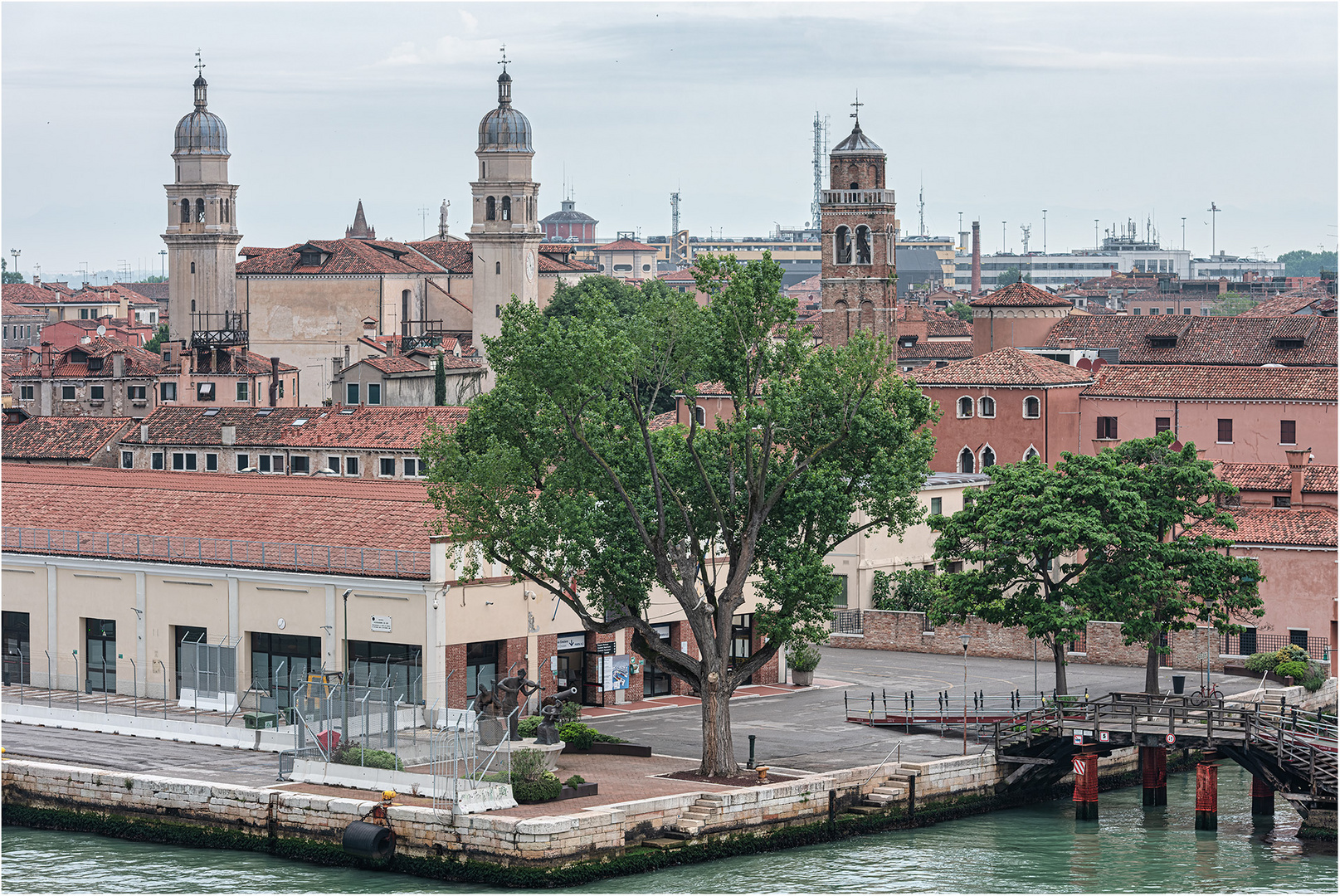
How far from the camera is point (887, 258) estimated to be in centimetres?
8250

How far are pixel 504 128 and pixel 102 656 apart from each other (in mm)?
66001

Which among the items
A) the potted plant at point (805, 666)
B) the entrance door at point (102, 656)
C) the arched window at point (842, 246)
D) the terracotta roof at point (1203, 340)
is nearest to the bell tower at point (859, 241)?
the arched window at point (842, 246)

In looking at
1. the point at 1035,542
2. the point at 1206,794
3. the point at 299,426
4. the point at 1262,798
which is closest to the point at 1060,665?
the point at 1035,542

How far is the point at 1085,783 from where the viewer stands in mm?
37406

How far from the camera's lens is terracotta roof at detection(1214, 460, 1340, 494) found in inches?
2108

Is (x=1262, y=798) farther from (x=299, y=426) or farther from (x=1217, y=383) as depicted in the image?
(x=299, y=426)

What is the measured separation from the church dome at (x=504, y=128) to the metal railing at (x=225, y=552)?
6287 centimetres

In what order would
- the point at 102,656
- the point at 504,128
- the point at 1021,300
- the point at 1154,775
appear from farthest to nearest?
1. the point at 504,128
2. the point at 1021,300
3. the point at 102,656
4. the point at 1154,775

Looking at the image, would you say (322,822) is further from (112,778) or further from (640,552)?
(640,552)

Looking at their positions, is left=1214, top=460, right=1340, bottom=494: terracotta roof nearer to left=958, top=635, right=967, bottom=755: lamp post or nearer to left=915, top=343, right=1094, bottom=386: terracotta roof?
left=958, top=635, right=967, bottom=755: lamp post

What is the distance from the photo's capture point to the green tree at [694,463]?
118 ft

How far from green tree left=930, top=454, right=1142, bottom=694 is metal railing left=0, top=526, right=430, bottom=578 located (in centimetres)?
1090

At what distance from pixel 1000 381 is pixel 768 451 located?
3206cm

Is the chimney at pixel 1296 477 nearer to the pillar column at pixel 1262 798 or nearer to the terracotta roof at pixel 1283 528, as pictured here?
the terracotta roof at pixel 1283 528
